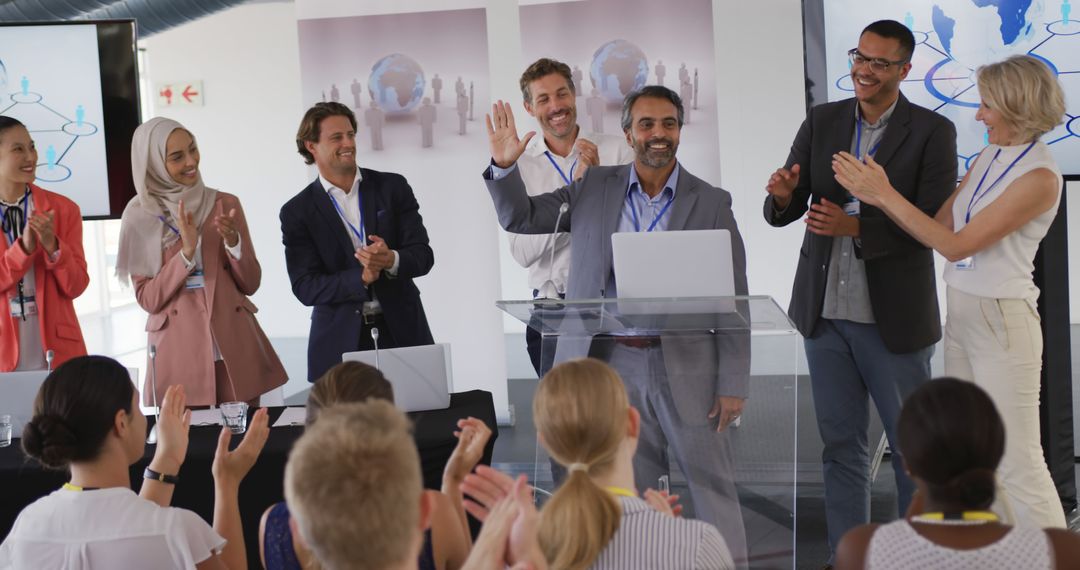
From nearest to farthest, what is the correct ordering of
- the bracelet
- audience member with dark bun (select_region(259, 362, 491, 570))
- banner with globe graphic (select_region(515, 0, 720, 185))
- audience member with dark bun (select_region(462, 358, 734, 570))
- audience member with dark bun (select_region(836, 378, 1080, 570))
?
audience member with dark bun (select_region(836, 378, 1080, 570)) → audience member with dark bun (select_region(462, 358, 734, 570)) → audience member with dark bun (select_region(259, 362, 491, 570)) → the bracelet → banner with globe graphic (select_region(515, 0, 720, 185))

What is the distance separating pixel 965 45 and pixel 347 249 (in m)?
3.15

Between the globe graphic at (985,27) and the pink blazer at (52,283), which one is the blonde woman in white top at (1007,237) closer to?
the globe graphic at (985,27)

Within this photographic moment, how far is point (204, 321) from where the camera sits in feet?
13.5

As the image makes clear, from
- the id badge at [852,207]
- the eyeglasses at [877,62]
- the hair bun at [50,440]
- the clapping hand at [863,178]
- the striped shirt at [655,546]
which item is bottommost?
the striped shirt at [655,546]

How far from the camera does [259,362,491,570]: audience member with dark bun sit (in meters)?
1.99

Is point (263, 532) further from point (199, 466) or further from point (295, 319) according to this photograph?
point (295, 319)

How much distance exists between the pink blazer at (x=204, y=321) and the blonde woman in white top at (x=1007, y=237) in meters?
2.42

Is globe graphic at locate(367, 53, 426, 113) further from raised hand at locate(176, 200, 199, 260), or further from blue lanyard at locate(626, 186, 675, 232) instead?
blue lanyard at locate(626, 186, 675, 232)

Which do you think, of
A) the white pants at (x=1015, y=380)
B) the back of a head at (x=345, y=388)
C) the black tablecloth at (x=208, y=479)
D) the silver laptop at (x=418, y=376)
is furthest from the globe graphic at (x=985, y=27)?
the back of a head at (x=345, y=388)

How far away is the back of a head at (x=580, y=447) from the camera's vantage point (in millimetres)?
1717

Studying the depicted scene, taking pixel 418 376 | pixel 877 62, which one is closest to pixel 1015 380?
pixel 877 62

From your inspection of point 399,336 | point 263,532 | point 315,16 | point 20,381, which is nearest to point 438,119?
point 315,16

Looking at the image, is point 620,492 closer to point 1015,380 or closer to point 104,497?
point 104,497

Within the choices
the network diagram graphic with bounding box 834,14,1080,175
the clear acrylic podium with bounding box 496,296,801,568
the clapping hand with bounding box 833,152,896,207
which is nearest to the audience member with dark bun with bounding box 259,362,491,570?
the clear acrylic podium with bounding box 496,296,801,568
